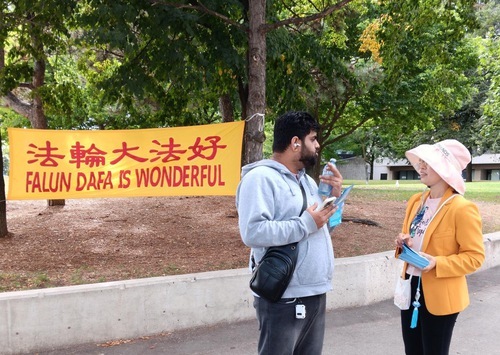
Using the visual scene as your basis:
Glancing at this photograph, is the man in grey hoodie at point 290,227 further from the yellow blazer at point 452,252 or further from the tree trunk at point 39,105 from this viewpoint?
the tree trunk at point 39,105

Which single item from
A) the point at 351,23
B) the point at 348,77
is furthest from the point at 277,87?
the point at 351,23

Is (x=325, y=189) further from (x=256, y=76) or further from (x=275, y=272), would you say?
(x=256, y=76)

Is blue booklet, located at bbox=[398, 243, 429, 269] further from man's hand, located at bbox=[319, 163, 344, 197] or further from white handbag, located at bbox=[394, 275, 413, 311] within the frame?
man's hand, located at bbox=[319, 163, 344, 197]

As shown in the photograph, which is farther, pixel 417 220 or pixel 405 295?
pixel 417 220

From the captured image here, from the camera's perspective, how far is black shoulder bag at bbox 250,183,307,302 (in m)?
2.29

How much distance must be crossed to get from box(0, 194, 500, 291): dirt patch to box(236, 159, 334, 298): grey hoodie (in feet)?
10.7

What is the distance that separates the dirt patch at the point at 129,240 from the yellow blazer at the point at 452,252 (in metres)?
3.32

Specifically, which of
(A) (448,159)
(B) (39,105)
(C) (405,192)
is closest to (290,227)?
(A) (448,159)

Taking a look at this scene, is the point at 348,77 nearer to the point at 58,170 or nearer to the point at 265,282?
the point at 58,170

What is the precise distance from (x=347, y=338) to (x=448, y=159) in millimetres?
2336

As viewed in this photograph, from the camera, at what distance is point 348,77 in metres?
9.90

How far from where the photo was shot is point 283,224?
7.54ft

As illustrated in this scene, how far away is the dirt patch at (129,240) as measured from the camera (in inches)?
216

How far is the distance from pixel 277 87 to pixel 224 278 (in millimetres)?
4752
